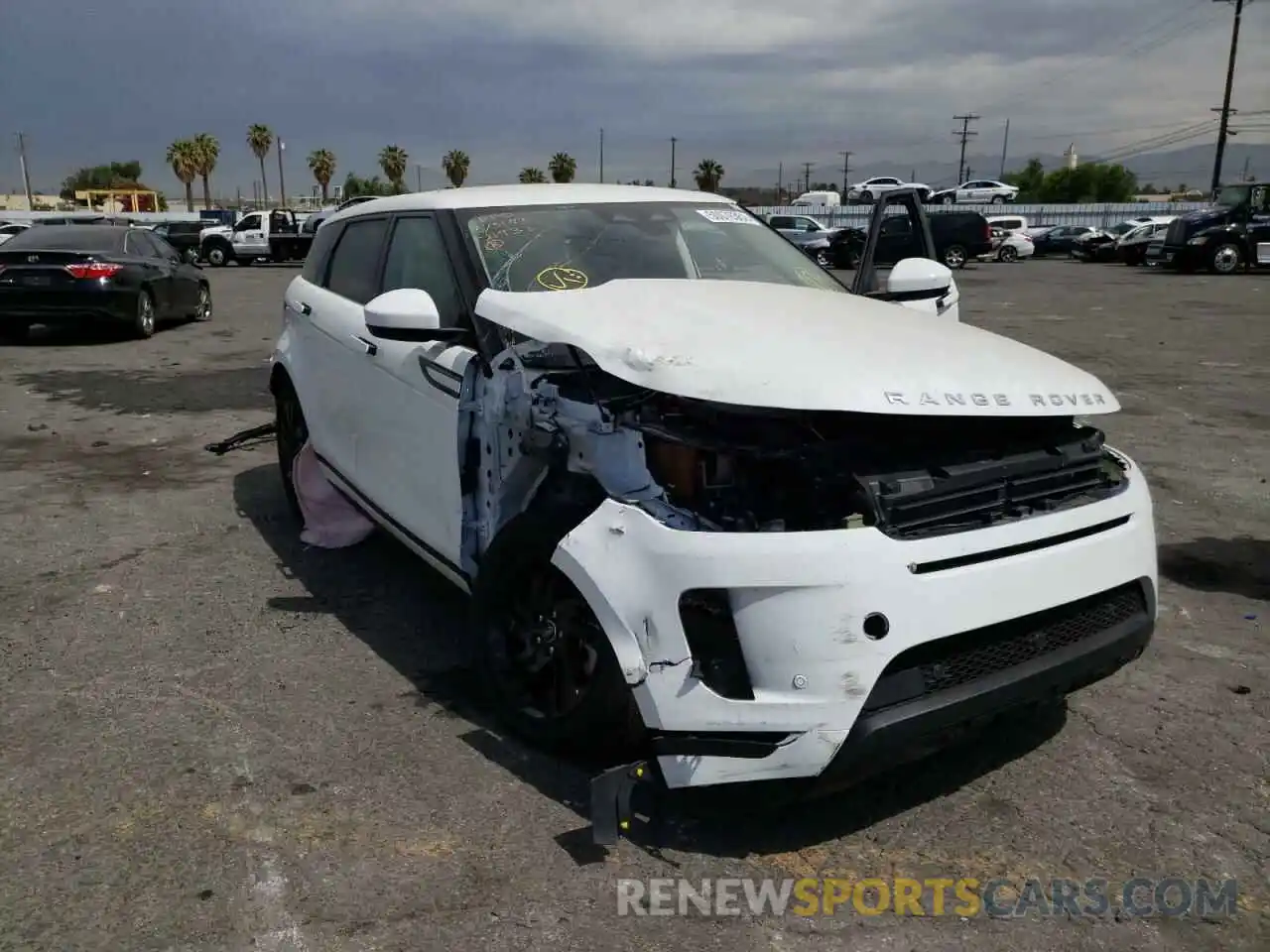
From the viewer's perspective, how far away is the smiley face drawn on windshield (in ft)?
12.3

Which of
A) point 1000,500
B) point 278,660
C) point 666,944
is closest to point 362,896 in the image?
point 666,944

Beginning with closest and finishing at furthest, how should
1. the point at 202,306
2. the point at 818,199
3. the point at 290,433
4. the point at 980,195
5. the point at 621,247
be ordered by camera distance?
the point at 621,247 < the point at 290,433 < the point at 202,306 < the point at 980,195 < the point at 818,199

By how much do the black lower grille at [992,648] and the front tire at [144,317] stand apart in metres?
13.0

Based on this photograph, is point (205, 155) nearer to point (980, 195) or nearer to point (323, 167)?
point (323, 167)

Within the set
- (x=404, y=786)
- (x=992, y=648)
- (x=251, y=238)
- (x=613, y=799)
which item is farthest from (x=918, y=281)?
(x=251, y=238)

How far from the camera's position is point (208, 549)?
17.5ft

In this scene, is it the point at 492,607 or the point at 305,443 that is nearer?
the point at 492,607

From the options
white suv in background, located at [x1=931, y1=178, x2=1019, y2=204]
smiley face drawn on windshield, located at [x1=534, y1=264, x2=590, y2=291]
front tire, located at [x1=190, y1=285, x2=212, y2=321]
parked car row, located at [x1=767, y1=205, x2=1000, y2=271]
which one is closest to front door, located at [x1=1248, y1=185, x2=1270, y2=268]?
parked car row, located at [x1=767, y1=205, x2=1000, y2=271]

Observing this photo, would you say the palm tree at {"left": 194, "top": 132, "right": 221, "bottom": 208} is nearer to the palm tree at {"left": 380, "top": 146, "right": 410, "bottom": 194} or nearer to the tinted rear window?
the palm tree at {"left": 380, "top": 146, "right": 410, "bottom": 194}

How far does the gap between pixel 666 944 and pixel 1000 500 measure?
1.41 m

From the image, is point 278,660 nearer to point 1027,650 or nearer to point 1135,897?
point 1027,650

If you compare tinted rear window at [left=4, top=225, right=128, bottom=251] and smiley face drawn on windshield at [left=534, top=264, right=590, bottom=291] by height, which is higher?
smiley face drawn on windshield at [left=534, top=264, right=590, bottom=291]

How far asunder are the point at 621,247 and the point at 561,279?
0.38 metres

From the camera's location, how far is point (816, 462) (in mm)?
2664
